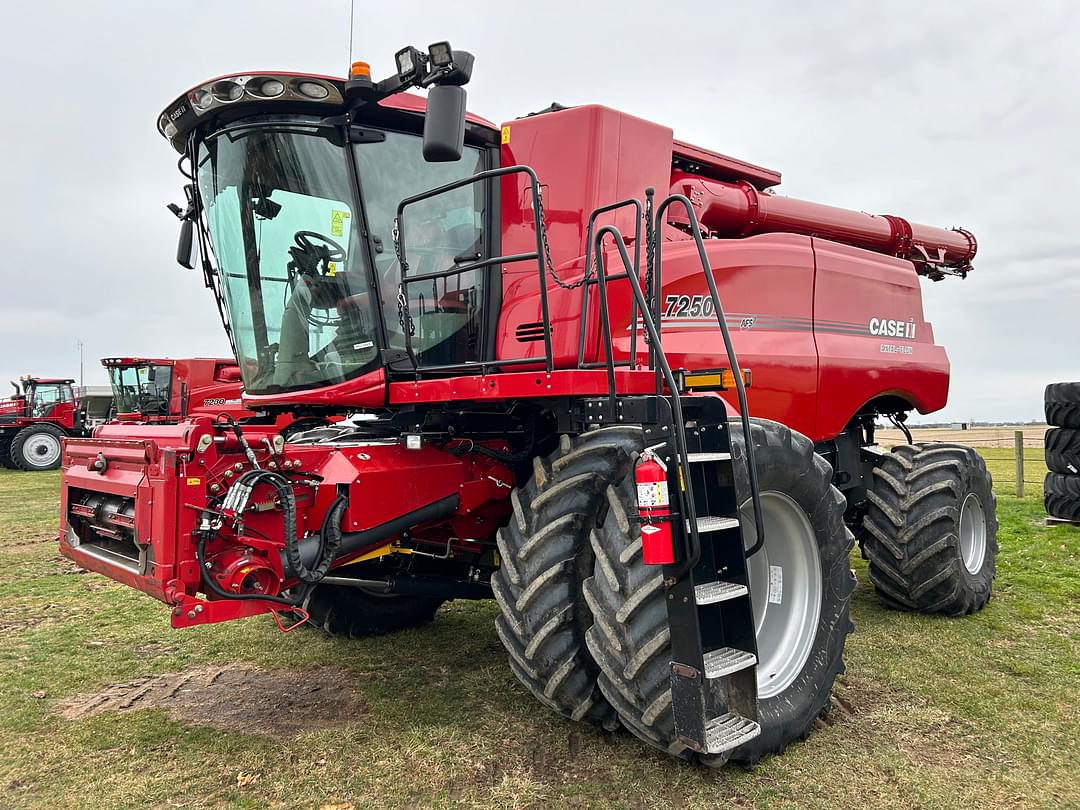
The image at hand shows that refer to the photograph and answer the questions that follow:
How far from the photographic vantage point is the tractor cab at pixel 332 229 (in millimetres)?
3984

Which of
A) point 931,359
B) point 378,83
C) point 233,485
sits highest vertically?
point 378,83

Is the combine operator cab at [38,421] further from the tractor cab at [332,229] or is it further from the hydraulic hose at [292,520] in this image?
the hydraulic hose at [292,520]

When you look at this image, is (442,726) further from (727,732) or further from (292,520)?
(727,732)

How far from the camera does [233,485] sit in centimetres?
321

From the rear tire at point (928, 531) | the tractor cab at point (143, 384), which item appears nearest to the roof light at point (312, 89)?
the rear tire at point (928, 531)

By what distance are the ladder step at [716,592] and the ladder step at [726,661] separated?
212 millimetres

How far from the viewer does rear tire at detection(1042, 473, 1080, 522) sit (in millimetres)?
9578

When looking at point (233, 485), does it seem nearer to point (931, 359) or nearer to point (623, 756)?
point (623, 756)

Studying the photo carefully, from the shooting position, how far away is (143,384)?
746 inches

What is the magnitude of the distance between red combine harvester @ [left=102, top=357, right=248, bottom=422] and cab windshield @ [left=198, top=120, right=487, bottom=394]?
12290mm

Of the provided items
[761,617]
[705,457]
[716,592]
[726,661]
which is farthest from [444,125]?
[761,617]

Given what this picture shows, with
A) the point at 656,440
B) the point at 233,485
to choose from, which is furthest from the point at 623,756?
the point at 233,485

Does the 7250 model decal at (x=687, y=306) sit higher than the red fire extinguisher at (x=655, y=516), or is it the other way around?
the 7250 model decal at (x=687, y=306)

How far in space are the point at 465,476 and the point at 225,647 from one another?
2.21m
